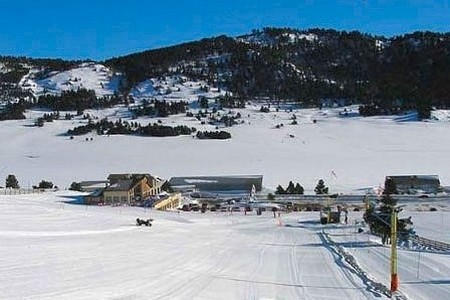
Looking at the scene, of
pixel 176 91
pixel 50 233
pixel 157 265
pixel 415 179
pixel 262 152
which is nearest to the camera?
pixel 157 265

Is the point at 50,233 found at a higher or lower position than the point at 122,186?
lower

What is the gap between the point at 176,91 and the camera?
609 ft

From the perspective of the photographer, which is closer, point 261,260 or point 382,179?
point 261,260

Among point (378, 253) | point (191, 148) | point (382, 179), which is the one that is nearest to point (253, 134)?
point (191, 148)

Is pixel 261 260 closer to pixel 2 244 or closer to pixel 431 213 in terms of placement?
pixel 2 244

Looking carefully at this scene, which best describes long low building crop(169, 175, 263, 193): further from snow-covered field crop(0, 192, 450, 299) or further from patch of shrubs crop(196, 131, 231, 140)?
patch of shrubs crop(196, 131, 231, 140)

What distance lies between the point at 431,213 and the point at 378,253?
26203mm

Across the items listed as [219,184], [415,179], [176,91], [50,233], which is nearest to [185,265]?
[50,233]

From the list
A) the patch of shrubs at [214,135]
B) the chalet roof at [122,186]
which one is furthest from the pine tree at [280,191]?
the patch of shrubs at [214,135]

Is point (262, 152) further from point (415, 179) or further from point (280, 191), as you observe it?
point (415, 179)

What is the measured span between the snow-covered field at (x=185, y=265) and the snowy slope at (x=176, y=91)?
5651 inches

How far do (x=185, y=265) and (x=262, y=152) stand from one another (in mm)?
82921

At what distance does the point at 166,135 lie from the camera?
399 feet

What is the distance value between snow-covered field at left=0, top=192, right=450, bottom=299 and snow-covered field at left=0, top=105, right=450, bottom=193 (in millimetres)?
40815
